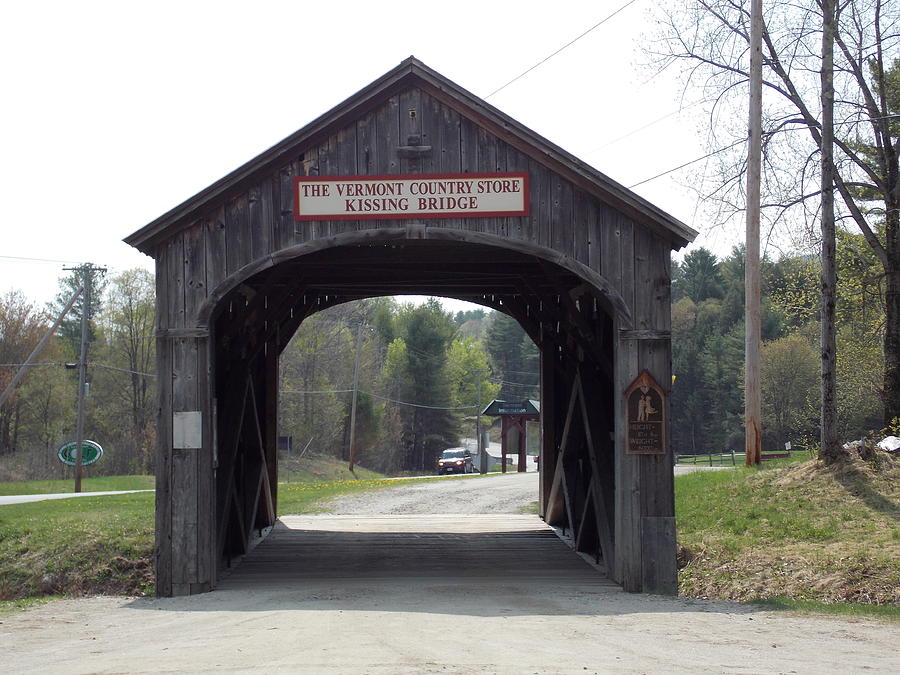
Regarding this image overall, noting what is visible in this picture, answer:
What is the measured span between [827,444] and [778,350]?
43962 millimetres

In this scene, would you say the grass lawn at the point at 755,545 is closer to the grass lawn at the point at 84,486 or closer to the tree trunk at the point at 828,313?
the tree trunk at the point at 828,313

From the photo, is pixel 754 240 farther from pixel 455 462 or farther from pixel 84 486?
pixel 455 462

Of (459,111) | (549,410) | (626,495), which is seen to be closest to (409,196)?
(459,111)

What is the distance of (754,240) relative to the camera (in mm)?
15336

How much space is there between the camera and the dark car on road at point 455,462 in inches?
2092

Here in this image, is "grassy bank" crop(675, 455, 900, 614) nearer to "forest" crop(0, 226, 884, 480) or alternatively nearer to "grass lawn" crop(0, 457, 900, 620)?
"grass lawn" crop(0, 457, 900, 620)

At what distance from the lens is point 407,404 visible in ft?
222

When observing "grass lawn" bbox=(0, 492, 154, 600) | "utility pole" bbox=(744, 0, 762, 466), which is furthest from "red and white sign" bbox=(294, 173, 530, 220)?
"utility pole" bbox=(744, 0, 762, 466)

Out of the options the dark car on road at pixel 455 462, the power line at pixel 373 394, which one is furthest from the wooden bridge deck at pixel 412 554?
the power line at pixel 373 394

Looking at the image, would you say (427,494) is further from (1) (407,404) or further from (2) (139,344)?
(1) (407,404)

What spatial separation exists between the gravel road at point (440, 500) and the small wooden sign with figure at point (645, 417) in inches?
383

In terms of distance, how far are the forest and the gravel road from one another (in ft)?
31.3

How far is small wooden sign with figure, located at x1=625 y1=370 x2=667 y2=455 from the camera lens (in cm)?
1000

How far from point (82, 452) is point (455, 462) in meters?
23.9
